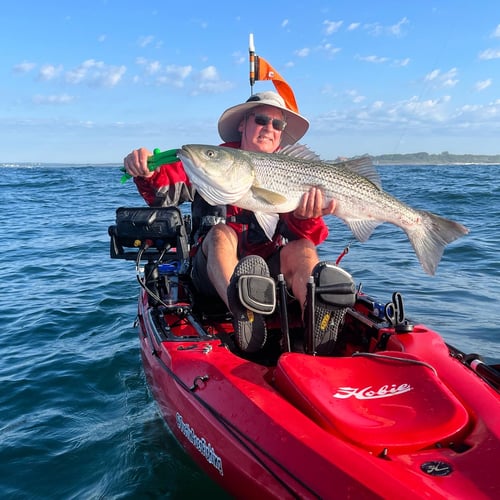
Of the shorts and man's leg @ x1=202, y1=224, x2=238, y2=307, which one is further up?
man's leg @ x1=202, y1=224, x2=238, y2=307

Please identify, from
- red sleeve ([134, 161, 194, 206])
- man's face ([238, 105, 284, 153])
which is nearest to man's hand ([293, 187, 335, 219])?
man's face ([238, 105, 284, 153])

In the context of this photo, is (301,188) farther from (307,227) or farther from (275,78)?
(275,78)

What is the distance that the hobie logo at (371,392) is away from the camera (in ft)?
8.24

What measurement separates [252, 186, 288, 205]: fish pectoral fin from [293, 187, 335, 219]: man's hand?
17cm

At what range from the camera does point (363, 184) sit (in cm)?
398

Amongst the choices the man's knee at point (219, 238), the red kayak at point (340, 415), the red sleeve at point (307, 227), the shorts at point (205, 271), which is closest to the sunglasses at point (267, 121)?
the red sleeve at point (307, 227)

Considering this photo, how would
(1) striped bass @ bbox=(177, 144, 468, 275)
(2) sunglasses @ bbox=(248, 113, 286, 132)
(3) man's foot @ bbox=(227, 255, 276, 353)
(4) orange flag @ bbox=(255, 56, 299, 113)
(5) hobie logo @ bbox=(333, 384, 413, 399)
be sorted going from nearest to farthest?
(5) hobie logo @ bbox=(333, 384, 413, 399) → (3) man's foot @ bbox=(227, 255, 276, 353) → (1) striped bass @ bbox=(177, 144, 468, 275) → (2) sunglasses @ bbox=(248, 113, 286, 132) → (4) orange flag @ bbox=(255, 56, 299, 113)

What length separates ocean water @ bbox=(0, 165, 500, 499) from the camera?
375cm

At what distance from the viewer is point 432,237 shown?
12.8 ft

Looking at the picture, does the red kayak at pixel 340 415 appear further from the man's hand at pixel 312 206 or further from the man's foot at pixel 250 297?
the man's hand at pixel 312 206

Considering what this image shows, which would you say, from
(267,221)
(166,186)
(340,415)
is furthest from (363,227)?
(340,415)

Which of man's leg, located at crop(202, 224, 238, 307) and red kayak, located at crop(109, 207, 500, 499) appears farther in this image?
man's leg, located at crop(202, 224, 238, 307)

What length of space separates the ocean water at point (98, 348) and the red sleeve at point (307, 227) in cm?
201

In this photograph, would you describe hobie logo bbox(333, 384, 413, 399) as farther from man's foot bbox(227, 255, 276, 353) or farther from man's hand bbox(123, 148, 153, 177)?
man's hand bbox(123, 148, 153, 177)
